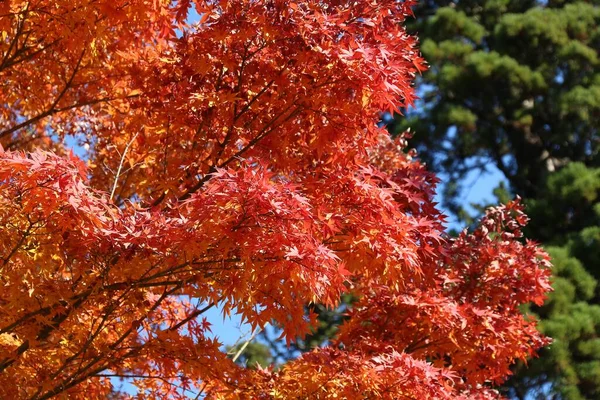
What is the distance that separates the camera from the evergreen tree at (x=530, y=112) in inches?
468

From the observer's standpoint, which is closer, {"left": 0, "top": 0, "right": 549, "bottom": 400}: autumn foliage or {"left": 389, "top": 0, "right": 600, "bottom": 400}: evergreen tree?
{"left": 0, "top": 0, "right": 549, "bottom": 400}: autumn foliage

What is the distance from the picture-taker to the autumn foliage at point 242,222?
3.46 meters

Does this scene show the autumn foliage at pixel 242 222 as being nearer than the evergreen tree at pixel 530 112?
Yes

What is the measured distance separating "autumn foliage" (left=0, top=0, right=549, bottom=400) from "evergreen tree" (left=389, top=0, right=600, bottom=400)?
7071mm

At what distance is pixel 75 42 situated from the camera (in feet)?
15.9

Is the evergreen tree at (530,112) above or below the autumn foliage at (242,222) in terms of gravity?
above

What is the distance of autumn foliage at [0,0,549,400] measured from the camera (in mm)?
3455

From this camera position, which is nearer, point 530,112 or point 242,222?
point 242,222

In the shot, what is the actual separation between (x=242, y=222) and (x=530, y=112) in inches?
430

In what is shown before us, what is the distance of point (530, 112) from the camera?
44.0 ft

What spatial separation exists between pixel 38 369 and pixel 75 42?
77.8 inches

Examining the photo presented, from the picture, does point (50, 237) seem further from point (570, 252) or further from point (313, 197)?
point (570, 252)

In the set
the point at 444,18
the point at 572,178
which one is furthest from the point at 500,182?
Result: the point at 444,18

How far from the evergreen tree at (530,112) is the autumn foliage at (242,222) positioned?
23.2ft
